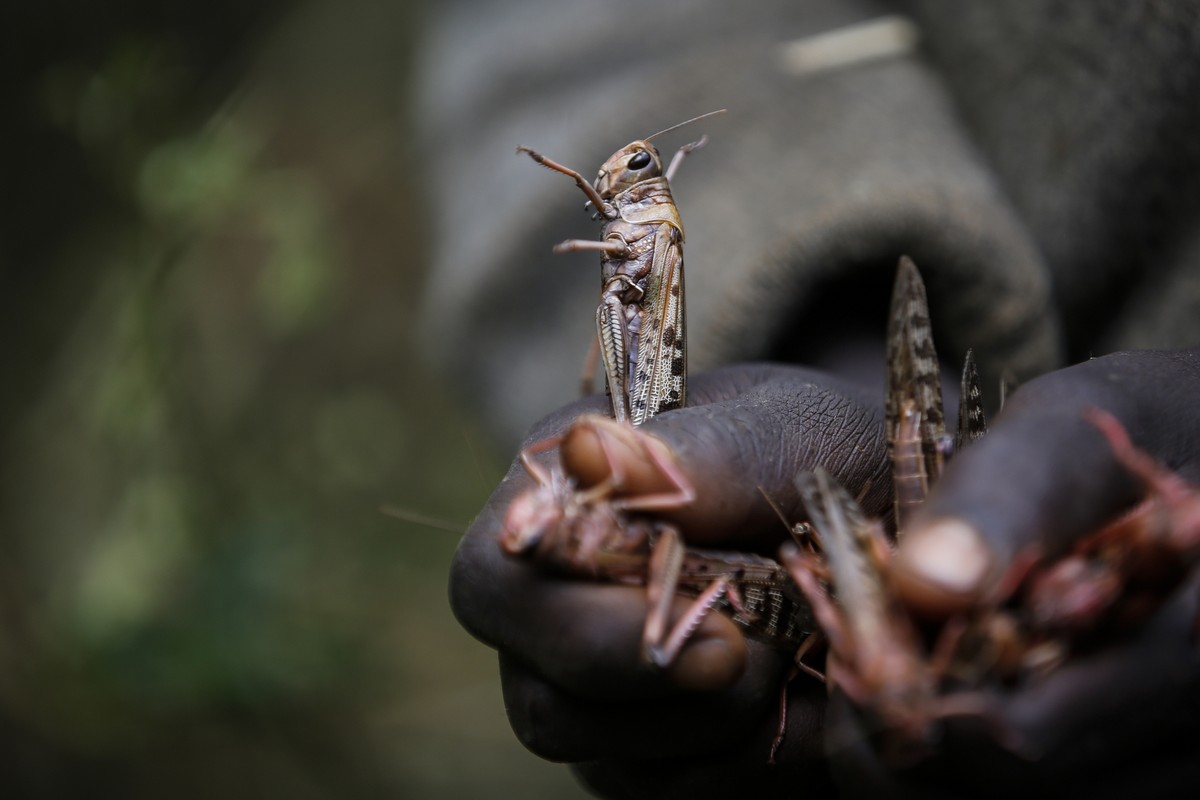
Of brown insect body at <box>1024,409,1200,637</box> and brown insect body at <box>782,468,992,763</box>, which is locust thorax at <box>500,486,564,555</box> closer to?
brown insect body at <box>782,468,992,763</box>

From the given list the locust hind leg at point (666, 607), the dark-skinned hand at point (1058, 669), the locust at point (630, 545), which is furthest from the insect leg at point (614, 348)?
the dark-skinned hand at point (1058, 669)

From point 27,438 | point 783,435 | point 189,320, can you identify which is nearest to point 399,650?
point 189,320

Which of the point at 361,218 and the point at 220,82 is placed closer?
the point at 220,82

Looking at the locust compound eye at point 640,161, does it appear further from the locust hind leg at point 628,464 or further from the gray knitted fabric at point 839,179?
the locust hind leg at point 628,464

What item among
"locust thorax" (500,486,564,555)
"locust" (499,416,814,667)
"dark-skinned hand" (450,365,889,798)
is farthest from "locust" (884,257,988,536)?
"locust thorax" (500,486,564,555)

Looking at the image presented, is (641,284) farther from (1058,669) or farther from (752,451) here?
(1058,669)

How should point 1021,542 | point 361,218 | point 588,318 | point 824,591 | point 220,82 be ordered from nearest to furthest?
point 1021,542, point 824,591, point 588,318, point 220,82, point 361,218

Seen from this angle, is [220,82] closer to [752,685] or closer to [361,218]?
[361,218]
